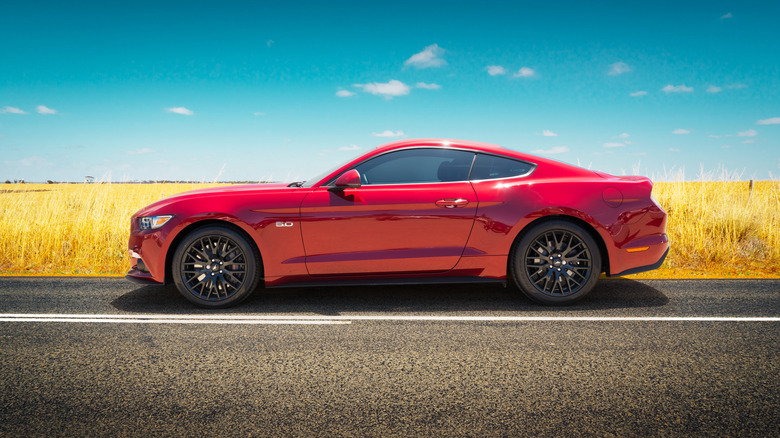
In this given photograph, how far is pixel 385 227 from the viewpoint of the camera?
4684mm

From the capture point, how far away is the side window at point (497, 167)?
193 inches

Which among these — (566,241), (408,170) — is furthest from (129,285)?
(566,241)

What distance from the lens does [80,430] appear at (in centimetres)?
249

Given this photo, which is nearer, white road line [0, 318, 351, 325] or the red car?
white road line [0, 318, 351, 325]

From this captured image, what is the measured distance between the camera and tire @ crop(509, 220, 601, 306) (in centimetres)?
477

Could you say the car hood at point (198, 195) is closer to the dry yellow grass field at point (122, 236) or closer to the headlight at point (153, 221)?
the headlight at point (153, 221)

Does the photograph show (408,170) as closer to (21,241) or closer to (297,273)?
(297,273)

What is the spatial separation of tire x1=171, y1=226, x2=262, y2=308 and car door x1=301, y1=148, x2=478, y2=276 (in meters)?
0.58

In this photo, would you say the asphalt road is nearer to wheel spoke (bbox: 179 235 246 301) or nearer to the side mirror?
wheel spoke (bbox: 179 235 246 301)

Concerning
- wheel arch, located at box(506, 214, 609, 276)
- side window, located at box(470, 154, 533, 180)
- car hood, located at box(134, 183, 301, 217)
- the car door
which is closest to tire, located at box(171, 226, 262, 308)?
car hood, located at box(134, 183, 301, 217)

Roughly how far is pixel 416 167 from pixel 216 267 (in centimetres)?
217

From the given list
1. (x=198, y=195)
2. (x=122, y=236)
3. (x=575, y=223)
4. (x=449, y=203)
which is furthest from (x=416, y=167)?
(x=122, y=236)

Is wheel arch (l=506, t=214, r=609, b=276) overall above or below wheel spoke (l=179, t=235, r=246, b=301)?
above

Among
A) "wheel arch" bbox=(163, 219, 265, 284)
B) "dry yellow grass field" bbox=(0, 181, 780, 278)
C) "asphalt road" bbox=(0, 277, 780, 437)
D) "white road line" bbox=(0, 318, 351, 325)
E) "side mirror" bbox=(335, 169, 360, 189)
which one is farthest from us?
"dry yellow grass field" bbox=(0, 181, 780, 278)
